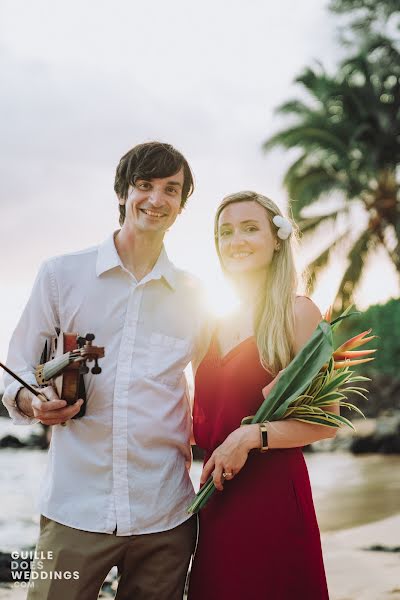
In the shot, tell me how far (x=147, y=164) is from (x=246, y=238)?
0.57 m

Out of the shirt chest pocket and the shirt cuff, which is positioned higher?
the shirt chest pocket

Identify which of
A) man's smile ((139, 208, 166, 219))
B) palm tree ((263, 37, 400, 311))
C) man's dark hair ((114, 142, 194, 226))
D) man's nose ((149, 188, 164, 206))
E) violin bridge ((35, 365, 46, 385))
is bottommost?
violin bridge ((35, 365, 46, 385))

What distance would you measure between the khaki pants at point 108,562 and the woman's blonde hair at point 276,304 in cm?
82

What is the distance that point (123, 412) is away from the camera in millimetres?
2811

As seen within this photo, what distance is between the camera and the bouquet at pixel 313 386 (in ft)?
8.97

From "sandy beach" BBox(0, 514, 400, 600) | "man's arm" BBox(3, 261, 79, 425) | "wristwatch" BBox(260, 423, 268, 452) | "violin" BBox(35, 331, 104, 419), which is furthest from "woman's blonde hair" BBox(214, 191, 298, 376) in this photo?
"sandy beach" BBox(0, 514, 400, 600)

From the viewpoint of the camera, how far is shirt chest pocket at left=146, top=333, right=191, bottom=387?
2908mm

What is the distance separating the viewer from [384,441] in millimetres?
21219

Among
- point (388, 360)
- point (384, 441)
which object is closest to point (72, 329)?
point (384, 441)

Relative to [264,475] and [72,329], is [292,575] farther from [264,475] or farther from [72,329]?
[72,329]

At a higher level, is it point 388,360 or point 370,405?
point 388,360

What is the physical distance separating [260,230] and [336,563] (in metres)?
5.26

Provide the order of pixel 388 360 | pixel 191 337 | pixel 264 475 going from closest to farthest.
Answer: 1. pixel 264 475
2. pixel 191 337
3. pixel 388 360

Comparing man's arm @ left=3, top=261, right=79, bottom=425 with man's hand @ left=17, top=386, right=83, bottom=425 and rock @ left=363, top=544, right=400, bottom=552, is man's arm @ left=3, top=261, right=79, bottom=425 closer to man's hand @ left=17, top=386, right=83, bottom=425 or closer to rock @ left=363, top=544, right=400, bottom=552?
man's hand @ left=17, top=386, right=83, bottom=425
